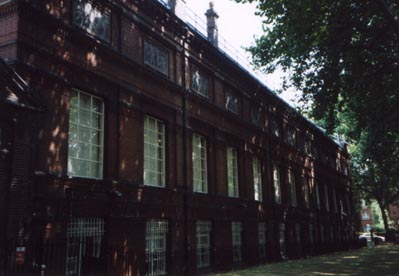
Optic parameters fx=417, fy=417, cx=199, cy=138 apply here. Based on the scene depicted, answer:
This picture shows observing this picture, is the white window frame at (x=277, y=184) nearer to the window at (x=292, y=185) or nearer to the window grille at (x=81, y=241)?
the window at (x=292, y=185)

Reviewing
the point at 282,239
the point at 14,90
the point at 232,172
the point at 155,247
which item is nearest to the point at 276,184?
the point at 282,239

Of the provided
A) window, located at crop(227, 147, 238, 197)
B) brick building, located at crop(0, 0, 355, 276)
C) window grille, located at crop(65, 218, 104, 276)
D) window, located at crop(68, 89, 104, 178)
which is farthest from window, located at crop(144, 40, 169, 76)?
window, located at crop(227, 147, 238, 197)

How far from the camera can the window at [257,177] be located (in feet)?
72.1

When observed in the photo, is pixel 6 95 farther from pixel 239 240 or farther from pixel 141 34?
pixel 239 240

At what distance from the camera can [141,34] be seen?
14438mm

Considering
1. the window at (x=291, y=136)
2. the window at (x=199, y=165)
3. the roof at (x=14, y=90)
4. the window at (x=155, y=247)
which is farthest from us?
the window at (x=291, y=136)

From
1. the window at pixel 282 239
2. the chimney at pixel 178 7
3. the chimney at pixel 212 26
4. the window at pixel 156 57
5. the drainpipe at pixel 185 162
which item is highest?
the chimney at pixel 212 26

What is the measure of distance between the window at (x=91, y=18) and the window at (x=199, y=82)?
5173 mm

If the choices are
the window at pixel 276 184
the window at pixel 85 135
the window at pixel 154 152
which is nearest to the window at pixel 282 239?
Result: the window at pixel 276 184

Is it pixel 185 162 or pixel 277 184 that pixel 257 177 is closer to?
pixel 277 184

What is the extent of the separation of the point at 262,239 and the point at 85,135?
12891 mm

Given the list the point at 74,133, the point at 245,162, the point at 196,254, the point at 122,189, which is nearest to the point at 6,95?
the point at 74,133

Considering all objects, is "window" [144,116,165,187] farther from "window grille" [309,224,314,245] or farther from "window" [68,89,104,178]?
"window grille" [309,224,314,245]

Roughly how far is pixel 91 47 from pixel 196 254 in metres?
8.47
